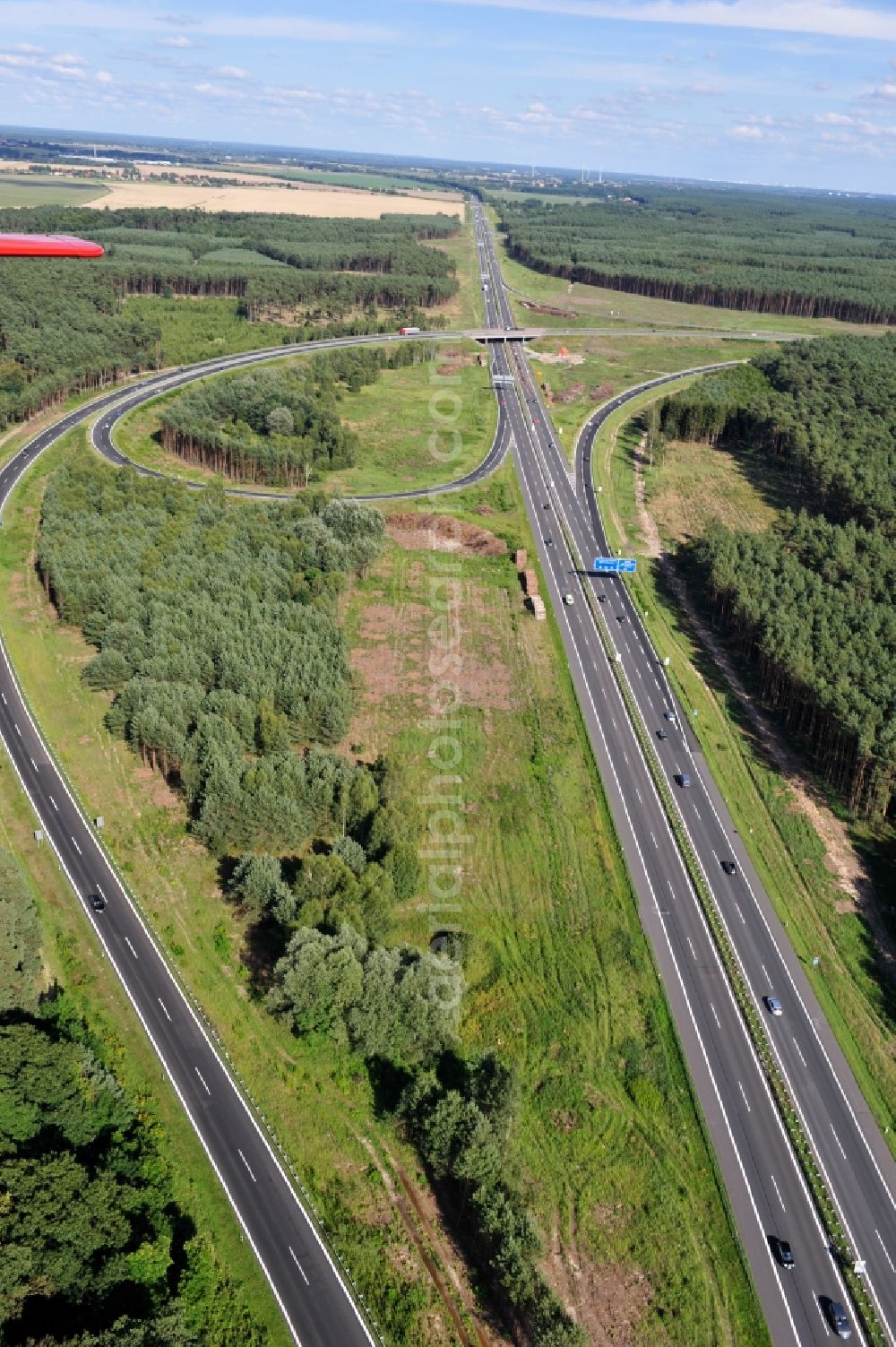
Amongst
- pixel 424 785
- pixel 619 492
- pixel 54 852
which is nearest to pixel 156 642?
pixel 54 852

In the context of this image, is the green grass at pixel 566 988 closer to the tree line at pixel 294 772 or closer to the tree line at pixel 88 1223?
the tree line at pixel 294 772

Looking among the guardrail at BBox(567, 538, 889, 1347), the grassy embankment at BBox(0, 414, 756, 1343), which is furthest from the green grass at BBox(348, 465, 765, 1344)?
the guardrail at BBox(567, 538, 889, 1347)

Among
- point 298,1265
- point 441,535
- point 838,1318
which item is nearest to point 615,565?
point 441,535

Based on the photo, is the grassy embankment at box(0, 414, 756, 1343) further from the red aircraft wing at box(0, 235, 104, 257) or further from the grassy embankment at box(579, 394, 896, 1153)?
the red aircraft wing at box(0, 235, 104, 257)

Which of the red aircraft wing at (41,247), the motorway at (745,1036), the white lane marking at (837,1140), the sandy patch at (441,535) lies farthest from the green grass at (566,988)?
the red aircraft wing at (41,247)

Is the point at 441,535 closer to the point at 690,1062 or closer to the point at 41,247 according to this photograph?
the point at 41,247

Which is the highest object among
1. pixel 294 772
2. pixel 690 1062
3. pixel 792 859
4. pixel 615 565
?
pixel 615 565
